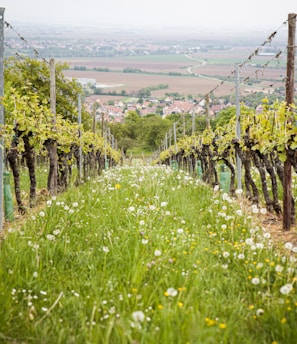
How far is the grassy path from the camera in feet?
13.2

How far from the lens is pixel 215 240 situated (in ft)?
23.9

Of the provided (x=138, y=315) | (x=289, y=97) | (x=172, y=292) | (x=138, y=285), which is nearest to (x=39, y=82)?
(x=289, y=97)

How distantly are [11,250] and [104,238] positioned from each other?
1242 mm

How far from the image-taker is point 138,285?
4.90m

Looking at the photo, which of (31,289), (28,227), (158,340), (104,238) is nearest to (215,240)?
(104,238)

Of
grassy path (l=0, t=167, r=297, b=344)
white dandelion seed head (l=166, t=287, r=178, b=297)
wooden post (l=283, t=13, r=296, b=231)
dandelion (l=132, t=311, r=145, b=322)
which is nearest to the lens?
dandelion (l=132, t=311, r=145, b=322)

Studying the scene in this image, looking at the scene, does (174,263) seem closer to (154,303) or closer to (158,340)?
(154,303)

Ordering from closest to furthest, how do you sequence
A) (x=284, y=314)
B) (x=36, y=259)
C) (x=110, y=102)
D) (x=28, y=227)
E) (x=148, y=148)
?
(x=284, y=314)
(x=36, y=259)
(x=28, y=227)
(x=148, y=148)
(x=110, y=102)

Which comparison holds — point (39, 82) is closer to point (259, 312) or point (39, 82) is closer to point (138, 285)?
point (138, 285)

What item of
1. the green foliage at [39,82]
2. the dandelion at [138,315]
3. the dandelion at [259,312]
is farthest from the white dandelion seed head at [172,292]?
the green foliage at [39,82]

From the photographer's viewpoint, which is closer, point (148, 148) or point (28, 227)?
point (28, 227)

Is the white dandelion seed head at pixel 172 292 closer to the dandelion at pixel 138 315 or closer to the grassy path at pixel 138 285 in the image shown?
the grassy path at pixel 138 285

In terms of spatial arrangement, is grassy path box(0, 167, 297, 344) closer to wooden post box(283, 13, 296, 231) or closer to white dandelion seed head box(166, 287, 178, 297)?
white dandelion seed head box(166, 287, 178, 297)

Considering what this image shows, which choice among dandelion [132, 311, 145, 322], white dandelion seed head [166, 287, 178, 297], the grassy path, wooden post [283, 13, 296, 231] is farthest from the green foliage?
dandelion [132, 311, 145, 322]
